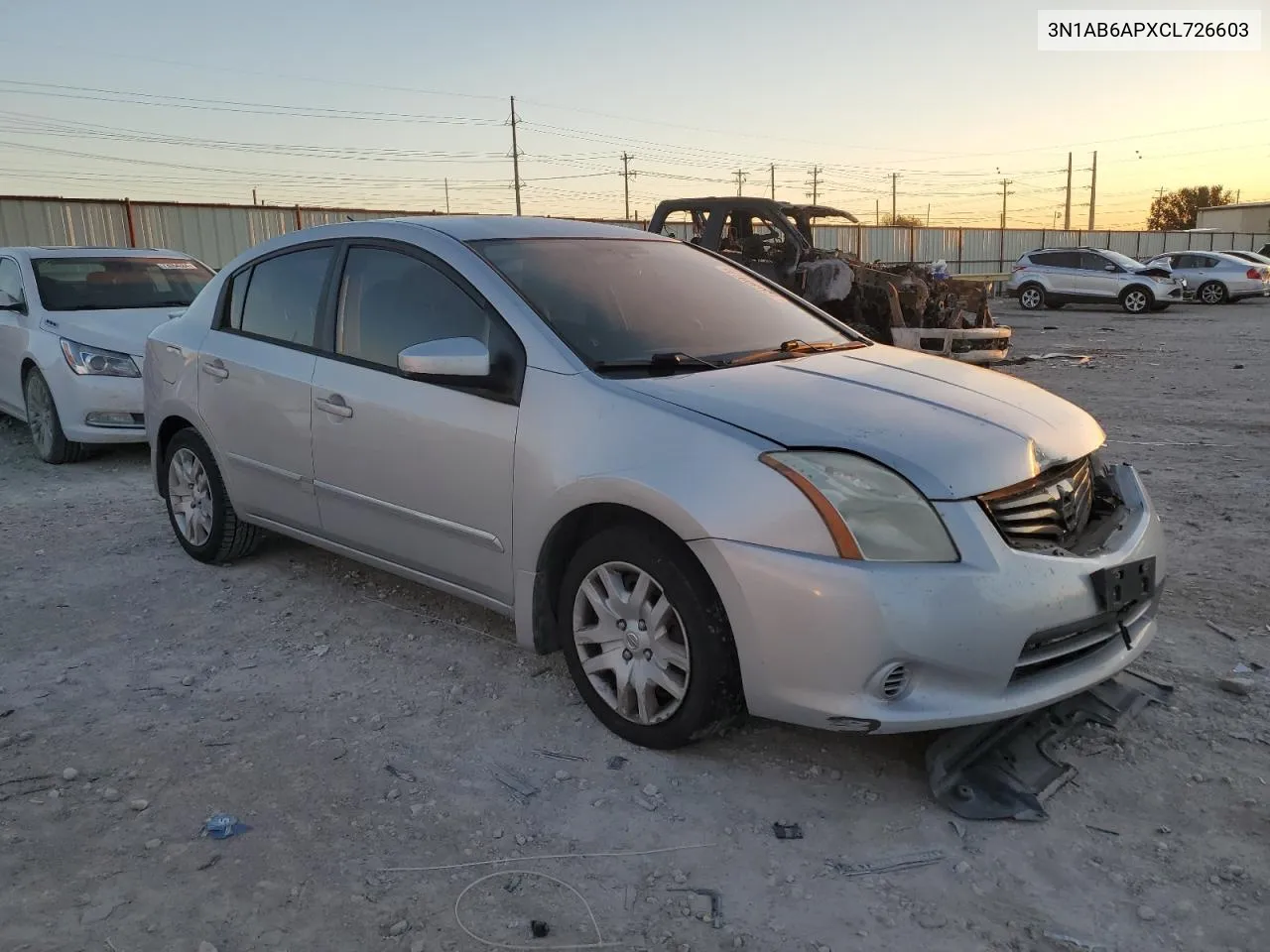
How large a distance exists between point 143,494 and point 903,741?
5.25 metres

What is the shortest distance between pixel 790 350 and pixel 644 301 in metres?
0.57

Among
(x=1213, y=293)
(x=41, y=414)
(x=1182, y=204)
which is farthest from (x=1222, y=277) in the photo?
(x=1182, y=204)

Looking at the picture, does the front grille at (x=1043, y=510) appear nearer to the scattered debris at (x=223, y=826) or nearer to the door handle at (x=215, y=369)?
the scattered debris at (x=223, y=826)

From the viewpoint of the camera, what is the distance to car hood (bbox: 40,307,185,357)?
701 cm

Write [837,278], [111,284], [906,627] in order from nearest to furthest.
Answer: [906,627] → [111,284] → [837,278]

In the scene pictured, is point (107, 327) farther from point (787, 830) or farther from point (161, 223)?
point (161, 223)

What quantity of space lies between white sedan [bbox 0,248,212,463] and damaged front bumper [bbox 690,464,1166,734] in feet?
18.8

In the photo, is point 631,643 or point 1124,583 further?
point 631,643

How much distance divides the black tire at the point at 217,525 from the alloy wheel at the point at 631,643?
2.34 meters

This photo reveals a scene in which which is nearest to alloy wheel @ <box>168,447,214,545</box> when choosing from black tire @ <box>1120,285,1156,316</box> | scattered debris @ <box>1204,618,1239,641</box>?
scattered debris @ <box>1204,618,1239,641</box>

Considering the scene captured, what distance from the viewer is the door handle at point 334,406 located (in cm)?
374

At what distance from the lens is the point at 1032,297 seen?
2469 cm

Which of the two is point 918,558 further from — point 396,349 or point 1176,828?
point 396,349

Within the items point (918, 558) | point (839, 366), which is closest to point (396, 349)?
point (839, 366)
